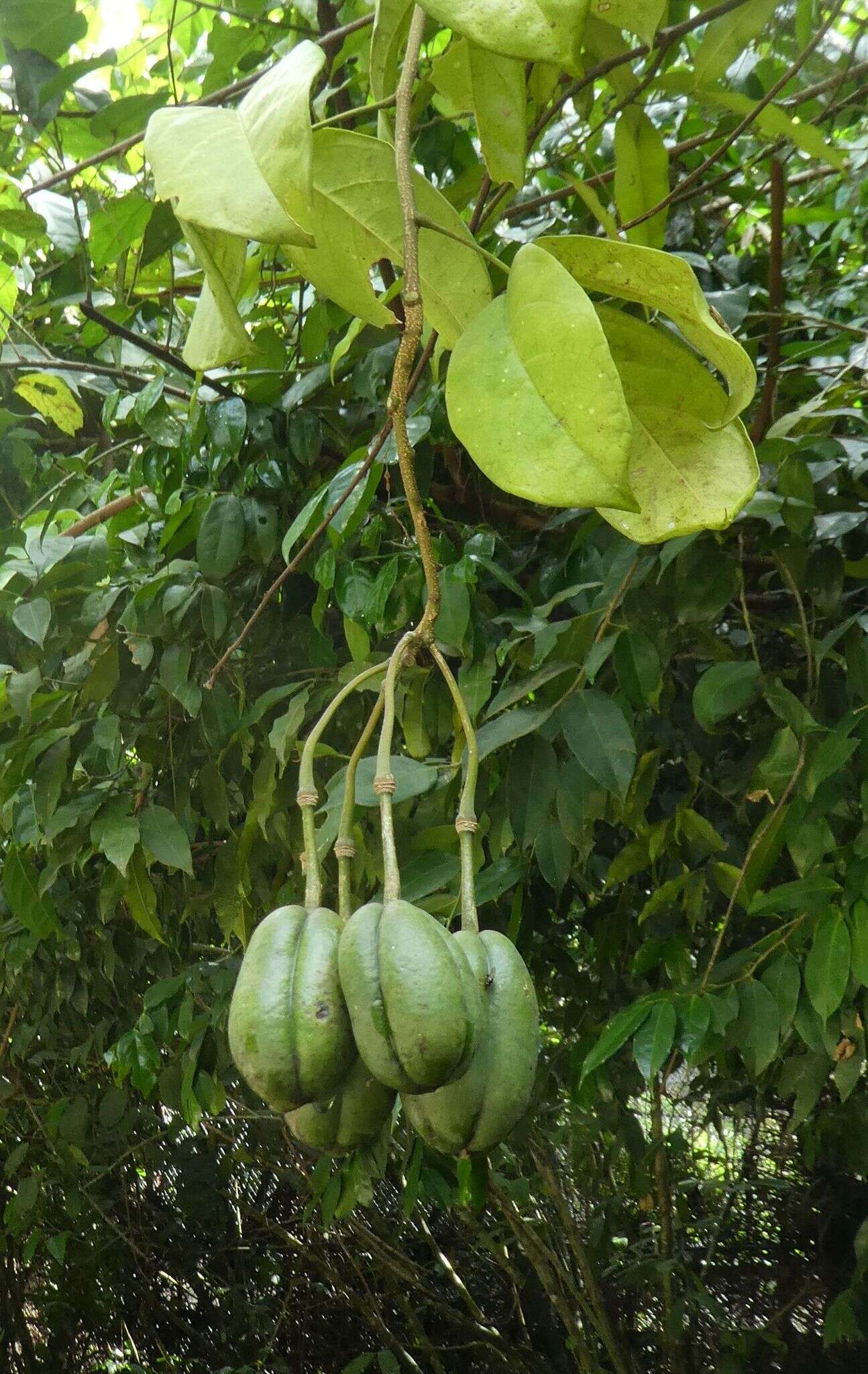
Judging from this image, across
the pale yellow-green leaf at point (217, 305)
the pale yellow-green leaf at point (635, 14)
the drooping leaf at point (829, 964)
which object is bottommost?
the drooping leaf at point (829, 964)

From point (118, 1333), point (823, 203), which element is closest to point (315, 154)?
point (823, 203)

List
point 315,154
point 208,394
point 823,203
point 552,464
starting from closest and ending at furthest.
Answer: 1. point 552,464
2. point 315,154
3. point 208,394
4. point 823,203

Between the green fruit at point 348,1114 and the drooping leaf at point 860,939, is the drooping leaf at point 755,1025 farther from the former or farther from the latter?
the green fruit at point 348,1114

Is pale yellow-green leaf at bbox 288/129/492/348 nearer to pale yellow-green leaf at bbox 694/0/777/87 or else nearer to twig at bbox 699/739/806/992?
pale yellow-green leaf at bbox 694/0/777/87

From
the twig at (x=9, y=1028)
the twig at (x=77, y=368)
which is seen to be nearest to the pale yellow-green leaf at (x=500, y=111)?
the twig at (x=77, y=368)

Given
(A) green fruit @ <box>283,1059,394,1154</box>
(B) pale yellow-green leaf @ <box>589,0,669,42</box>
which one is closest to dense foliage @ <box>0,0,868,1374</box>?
(B) pale yellow-green leaf @ <box>589,0,669,42</box>

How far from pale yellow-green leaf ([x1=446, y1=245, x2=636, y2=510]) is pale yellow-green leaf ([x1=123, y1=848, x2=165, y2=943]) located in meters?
0.96

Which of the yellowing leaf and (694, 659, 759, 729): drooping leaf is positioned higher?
the yellowing leaf

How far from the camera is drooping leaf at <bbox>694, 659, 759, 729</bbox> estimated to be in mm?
888

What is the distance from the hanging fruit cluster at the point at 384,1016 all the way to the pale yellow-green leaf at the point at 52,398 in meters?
1.00

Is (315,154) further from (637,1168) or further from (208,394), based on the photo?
(637,1168)

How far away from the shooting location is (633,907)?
→ 144 centimetres

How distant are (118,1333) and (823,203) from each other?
2.90 metres

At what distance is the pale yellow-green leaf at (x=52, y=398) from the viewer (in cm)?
128
